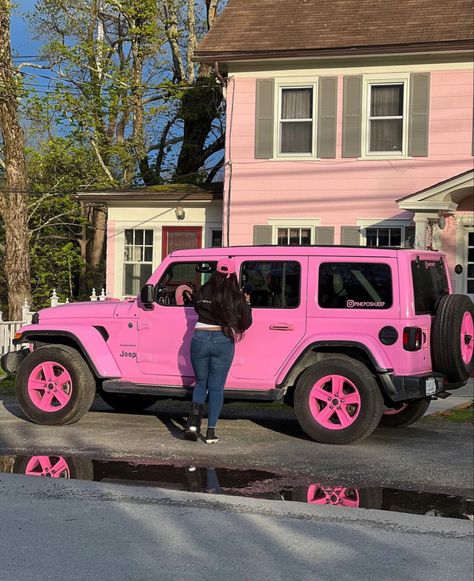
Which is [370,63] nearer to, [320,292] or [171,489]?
[320,292]

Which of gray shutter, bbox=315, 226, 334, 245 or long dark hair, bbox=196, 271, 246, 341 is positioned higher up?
gray shutter, bbox=315, 226, 334, 245

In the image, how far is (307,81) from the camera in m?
17.9

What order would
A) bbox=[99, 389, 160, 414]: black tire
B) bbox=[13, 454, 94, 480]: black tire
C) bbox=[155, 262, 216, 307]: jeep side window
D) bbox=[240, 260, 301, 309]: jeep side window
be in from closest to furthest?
1. bbox=[13, 454, 94, 480]: black tire
2. bbox=[240, 260, 301, 309]: jeep side window
3. bbox=[155, 262, 216, 307]: jeep side window
4. bbox=[99, 389, 160, 414]: black tire

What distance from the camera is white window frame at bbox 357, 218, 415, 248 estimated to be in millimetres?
17109

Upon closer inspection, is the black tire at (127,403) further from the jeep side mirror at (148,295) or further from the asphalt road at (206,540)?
the asphalt road at (206,540)

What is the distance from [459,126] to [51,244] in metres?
21.3

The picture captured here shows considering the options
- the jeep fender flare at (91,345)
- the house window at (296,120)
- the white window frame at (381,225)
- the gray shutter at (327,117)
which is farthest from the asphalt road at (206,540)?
the house window at (296,120)

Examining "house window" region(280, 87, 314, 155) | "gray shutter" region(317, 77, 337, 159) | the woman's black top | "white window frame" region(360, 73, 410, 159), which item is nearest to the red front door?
"house window" region(280, 87, 314, 155)

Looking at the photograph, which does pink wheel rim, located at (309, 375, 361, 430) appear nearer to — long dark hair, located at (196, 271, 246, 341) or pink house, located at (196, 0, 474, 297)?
long dark hair, located at (196, 271, 246, 341)

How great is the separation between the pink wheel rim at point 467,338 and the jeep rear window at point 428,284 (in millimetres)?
335

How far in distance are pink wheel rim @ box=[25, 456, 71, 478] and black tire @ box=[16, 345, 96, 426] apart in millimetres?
1448

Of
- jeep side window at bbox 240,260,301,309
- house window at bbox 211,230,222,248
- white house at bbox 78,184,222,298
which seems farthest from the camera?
house window at bbox 211,230,222,248

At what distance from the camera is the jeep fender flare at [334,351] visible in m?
7.99

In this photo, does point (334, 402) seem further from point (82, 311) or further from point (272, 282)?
point (82, 311)
